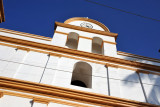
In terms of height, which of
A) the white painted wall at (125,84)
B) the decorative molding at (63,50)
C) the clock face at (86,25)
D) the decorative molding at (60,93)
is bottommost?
the decorative molding at (60,93)

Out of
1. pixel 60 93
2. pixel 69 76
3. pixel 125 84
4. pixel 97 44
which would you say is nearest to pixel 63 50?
pixel 69 76

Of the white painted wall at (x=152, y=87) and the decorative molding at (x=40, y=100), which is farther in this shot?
the white painted wall at (x=152, y=87)

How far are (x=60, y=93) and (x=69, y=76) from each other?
1.52 meters

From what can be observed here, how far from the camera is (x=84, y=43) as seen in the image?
11.4 metres

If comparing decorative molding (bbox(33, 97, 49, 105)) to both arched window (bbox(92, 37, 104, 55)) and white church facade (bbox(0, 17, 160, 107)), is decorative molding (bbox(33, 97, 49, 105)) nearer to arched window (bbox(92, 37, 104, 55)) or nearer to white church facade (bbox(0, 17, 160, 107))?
white church facade (bbox(0, 17, 160, 107))

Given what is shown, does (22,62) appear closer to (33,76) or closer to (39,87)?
(33,76)

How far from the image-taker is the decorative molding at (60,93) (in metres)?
6.84

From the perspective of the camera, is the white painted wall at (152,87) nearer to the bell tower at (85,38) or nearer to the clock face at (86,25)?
the bell tower at (85,38)

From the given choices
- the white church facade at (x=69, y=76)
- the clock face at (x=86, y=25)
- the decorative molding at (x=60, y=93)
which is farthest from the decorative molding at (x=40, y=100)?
the clock face at (x=86, y=25)

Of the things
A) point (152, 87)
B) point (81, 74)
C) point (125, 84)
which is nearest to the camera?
point (125, 84)

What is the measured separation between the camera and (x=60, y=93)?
6.90m

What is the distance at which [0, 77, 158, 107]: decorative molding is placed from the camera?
269 inches

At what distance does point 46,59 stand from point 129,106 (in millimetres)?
4929

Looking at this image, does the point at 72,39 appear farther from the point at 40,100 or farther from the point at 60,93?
the point at 40,100
